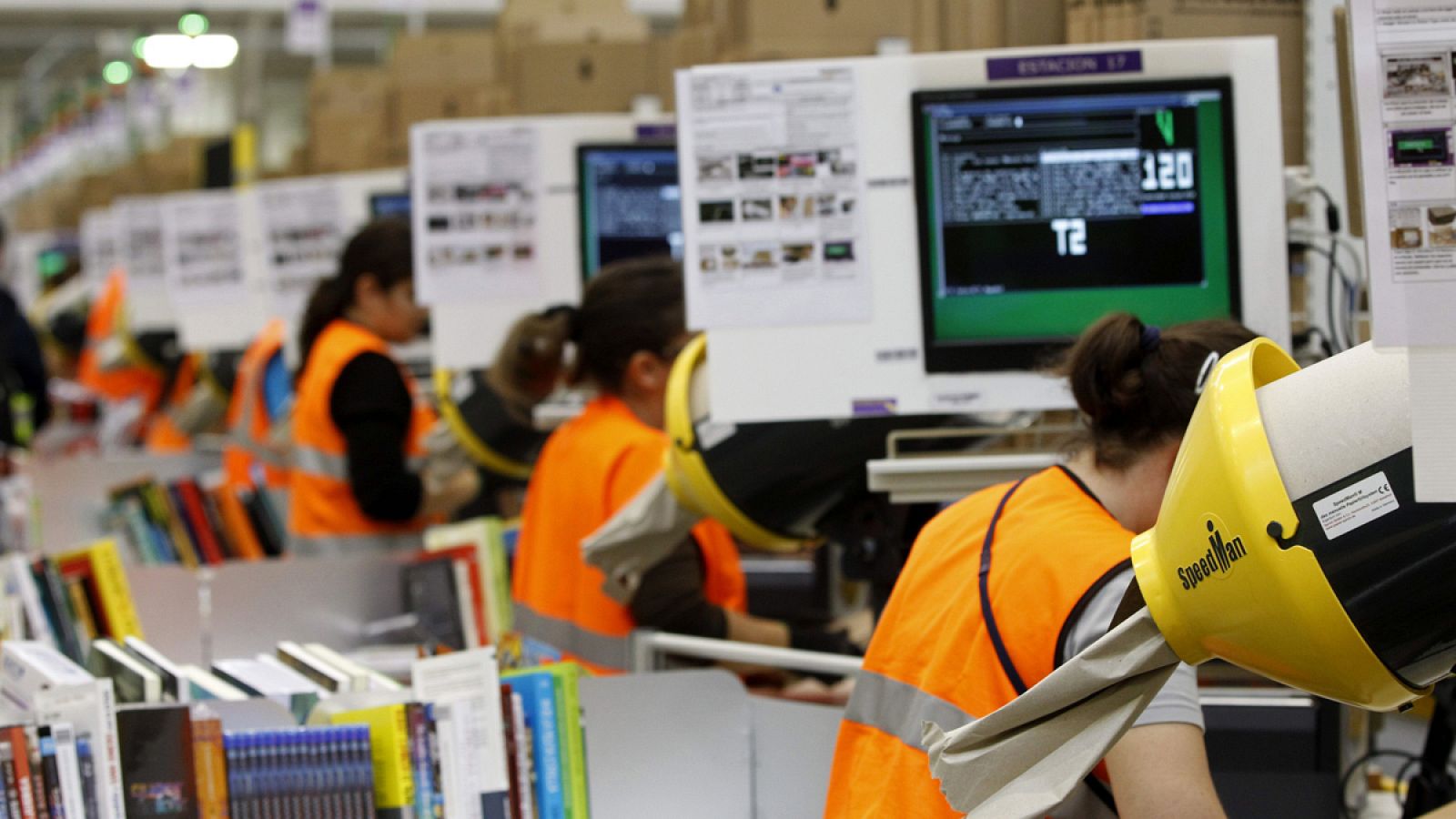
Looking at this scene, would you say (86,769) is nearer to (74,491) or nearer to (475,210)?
(475,210)

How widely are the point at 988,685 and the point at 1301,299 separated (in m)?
1.28

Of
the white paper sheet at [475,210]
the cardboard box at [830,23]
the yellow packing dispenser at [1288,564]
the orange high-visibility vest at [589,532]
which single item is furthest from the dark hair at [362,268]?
the yellow packing dispenser at [1288,564]

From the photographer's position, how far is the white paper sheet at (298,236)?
5461 mm

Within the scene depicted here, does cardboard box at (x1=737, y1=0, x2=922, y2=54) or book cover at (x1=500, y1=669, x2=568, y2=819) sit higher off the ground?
cardboard box at (x1=737, y1=0, x2=922, y2=54)

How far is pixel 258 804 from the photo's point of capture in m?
2.16

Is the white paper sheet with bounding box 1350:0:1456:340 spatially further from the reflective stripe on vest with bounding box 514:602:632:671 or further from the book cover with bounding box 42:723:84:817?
the reflective stripe on vest with bounding box 514:602:632:671

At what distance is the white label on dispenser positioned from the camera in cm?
115

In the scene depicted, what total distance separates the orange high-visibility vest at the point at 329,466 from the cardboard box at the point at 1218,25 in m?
1.97

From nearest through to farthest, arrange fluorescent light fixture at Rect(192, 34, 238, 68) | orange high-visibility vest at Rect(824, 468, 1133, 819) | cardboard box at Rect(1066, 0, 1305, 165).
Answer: orange high-visibility vest at Rect(824, 468, 1133, 819)
cardboard box at Rect(1066, 0, 1305, 165)
fluorescent light fixture at Rect(192, 34, 238, 68)

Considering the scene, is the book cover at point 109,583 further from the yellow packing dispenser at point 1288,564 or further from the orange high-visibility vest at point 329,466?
the yellow packing dispenser at point 1288,564

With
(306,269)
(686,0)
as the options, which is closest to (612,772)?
(686,0)

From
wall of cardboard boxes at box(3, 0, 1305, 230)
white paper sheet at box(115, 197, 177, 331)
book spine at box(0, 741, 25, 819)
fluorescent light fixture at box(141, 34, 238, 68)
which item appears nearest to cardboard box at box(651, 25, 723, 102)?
wall of cardboard boxes at box(3, 0, 1305, 230)

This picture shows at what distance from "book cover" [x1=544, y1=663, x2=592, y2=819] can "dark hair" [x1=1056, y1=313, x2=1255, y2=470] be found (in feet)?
2.69

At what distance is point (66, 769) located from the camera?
2123 millimetres
